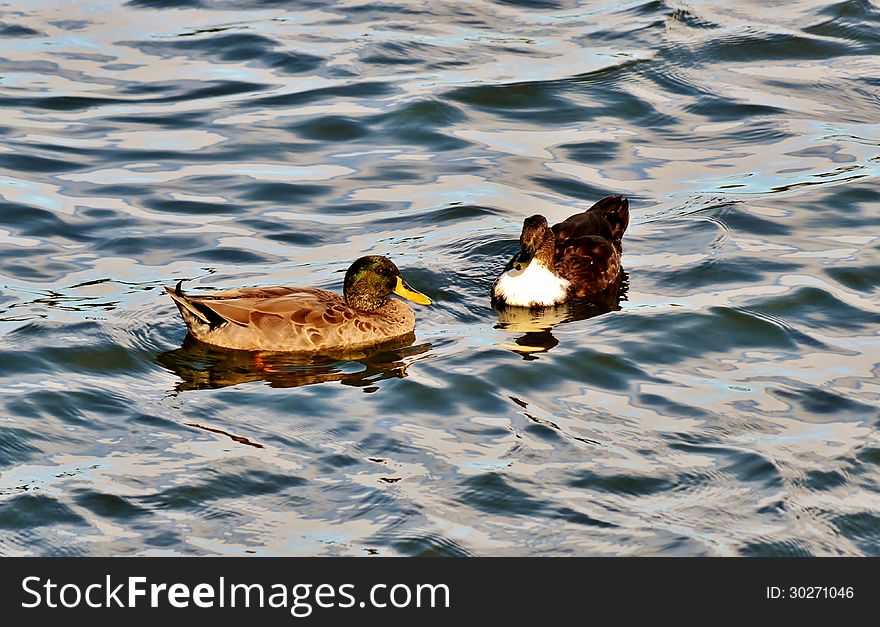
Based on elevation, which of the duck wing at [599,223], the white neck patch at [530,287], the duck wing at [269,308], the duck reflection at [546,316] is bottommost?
the duck reflection at [546,316]

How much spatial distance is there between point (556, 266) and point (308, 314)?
238 centimetres

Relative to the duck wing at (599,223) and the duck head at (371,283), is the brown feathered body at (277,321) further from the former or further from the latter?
the duck wing at (599,223)

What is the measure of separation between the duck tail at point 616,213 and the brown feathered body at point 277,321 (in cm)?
250

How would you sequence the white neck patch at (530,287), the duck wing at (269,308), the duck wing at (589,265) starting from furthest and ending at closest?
the duck wing at (589,265) → the white neck patch at (530,287) → the duck wing at (269,308)

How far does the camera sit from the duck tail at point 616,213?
40.1ft

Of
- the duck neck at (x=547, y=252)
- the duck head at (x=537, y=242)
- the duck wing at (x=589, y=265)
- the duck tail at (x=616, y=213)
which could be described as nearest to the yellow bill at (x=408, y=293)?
the duck head at (x=537, y=242)

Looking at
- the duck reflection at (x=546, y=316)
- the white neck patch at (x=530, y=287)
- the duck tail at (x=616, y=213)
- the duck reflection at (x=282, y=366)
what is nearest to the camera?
the duck reflection at (x=282, y=366)

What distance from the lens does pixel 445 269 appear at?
39.5 ft

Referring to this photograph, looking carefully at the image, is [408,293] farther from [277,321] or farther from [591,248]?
[591,248]

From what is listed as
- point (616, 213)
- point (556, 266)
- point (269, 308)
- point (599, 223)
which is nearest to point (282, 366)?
point (269, 308)

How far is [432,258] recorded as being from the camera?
12203mm

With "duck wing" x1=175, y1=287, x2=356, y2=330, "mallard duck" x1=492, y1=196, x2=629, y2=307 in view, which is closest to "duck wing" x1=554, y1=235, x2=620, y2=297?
"mallard duck" x1=492, y1=196, x2=629, y2=307

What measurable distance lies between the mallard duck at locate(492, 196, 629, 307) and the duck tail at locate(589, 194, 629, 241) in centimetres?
10

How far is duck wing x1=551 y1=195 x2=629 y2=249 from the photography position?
12.1 meters
